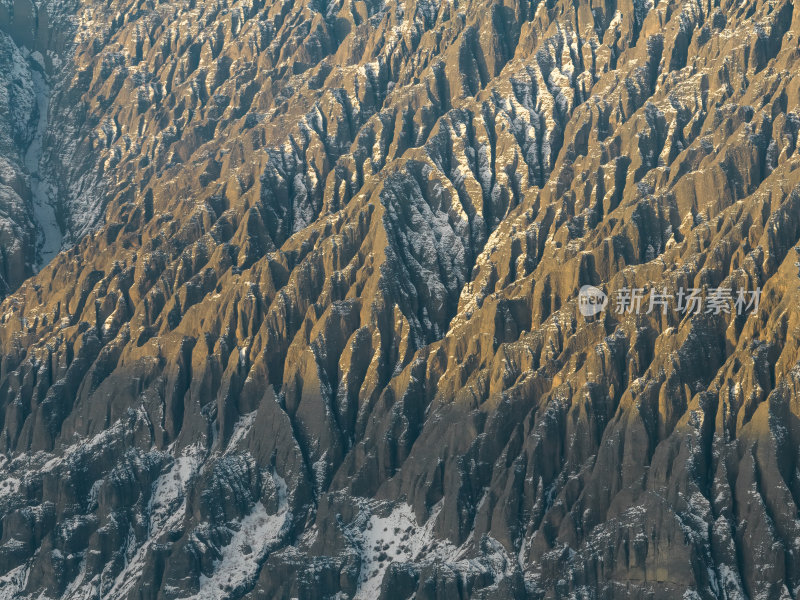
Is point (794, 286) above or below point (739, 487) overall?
above

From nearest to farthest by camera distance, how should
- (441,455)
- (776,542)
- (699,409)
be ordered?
(776,542)
(699,409)
(441,455)

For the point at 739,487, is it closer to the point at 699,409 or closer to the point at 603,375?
the point at 699,409

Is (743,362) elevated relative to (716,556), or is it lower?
elevated

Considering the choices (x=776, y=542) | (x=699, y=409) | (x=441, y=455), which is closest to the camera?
(x=776, y=542)

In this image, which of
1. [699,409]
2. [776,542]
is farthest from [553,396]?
[776,542]

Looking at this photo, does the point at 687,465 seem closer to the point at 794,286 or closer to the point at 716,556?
the point at 716,556

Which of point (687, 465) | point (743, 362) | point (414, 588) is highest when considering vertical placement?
point (743, 362)

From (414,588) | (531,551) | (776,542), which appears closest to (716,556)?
(776,542)

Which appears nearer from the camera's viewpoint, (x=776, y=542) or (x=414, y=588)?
(x=776, y=542)

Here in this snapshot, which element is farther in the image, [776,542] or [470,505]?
[470,505]
